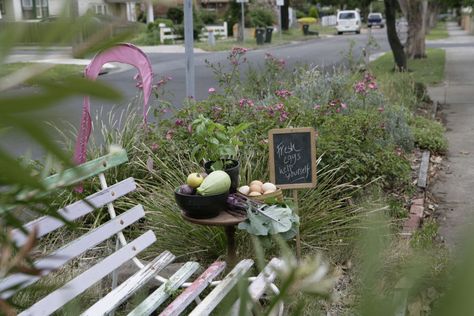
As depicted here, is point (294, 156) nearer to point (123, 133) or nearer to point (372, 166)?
point (372, 166)

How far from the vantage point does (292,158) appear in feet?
13.4

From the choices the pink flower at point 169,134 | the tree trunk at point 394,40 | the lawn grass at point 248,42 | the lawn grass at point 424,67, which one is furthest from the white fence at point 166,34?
the pink flower at point 169,134

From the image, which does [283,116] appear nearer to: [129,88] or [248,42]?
[129,88]

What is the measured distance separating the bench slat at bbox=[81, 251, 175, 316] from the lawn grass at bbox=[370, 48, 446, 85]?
34.0ft

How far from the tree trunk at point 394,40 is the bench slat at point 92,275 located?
39.7 feet

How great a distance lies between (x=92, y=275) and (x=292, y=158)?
1.61m

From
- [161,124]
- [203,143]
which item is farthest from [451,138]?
[203,143]

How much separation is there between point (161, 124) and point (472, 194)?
9.87 ft

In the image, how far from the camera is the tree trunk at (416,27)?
60.1 feet

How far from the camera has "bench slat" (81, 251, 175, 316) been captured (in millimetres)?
2730

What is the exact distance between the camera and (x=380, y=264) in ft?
1.71

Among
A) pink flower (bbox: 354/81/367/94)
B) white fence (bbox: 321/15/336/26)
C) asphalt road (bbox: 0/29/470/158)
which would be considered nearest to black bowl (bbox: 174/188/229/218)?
asphalt road (bbox: 0/29/470/158)

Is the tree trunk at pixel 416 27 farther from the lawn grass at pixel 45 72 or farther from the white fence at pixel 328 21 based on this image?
the white fence at pixel 328 21

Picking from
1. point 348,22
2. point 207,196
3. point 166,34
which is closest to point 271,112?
point 207,196
